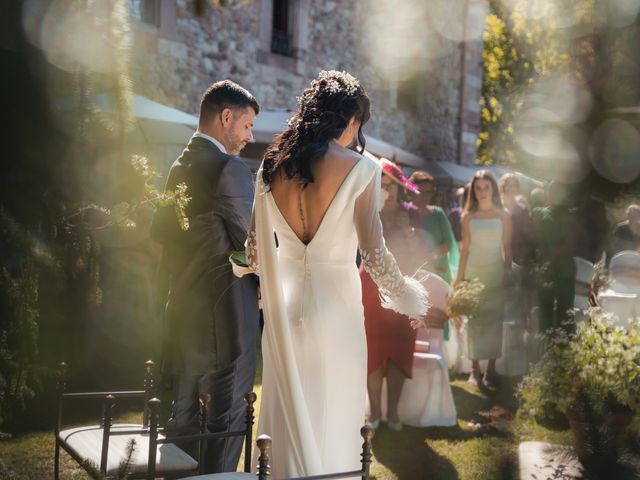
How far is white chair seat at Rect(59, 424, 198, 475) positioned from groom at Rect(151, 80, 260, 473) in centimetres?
33

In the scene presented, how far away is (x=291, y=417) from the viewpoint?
3209 mm

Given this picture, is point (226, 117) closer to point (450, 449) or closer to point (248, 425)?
point (248, 425)

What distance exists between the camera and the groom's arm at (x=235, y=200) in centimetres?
372

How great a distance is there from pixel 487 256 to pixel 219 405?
425cm

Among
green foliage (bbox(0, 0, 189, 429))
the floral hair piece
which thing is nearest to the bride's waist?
the floral hair piece

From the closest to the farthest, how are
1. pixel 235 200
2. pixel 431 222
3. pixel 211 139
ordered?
pixel 235 200 < pixel 211 139 < pixel 431 222

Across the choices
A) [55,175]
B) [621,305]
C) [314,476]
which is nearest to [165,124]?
[621,305]

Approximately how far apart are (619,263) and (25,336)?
6.43 m

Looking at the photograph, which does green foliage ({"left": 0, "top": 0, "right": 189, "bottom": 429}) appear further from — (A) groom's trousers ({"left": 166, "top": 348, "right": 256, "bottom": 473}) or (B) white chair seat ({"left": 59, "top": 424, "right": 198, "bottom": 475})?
(A) groom's trousers ({"left": 166, "top": 348, "right": 256, "bottom": 473})

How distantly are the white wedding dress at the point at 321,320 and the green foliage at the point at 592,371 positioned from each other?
1.49m

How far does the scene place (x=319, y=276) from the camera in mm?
3264

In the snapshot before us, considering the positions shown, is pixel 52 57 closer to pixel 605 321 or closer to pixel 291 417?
pixel 291 417

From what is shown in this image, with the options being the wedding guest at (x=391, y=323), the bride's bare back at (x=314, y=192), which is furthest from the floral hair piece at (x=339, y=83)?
the wedding guest at (x=391, y=323)

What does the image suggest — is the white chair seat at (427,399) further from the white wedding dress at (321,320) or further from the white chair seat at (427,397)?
the white wedding dress at (321,320)
